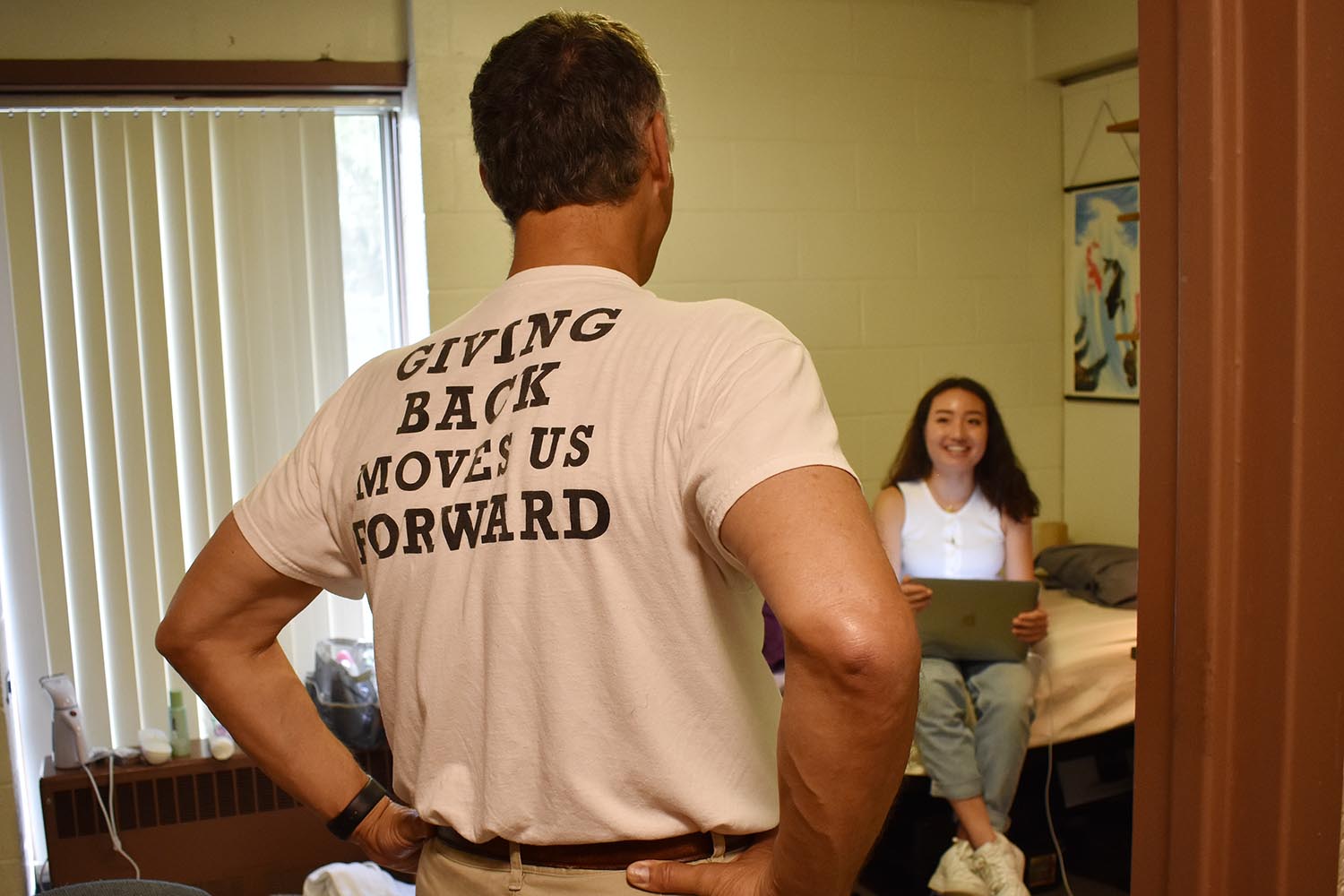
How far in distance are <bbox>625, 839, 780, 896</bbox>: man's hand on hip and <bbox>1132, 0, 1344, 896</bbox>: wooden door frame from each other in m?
0.39

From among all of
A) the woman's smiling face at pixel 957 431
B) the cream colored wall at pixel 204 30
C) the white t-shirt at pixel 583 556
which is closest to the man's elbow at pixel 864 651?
the white t-shirt at pixel 583 556

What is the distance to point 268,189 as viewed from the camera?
3445 millimetres

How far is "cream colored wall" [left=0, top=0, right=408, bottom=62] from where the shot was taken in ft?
10.8

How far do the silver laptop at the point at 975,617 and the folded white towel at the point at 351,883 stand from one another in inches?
58.2

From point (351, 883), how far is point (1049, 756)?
5.87ft

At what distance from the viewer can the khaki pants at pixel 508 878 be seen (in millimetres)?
1020

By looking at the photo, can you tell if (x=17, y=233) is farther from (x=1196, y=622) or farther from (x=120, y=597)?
(x=1196, y=622)

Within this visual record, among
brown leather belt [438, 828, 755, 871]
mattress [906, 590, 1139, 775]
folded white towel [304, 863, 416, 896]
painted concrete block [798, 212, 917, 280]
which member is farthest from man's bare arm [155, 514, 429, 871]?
painted concrete block [798, 212, 917, 280]

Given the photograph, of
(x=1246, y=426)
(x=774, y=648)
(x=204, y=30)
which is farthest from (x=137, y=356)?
(x=1246, y=426)

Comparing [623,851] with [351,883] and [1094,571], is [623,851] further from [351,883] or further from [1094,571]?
[1094,571]

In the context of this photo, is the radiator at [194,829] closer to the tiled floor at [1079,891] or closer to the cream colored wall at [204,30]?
the tiled floor at [1079,891]

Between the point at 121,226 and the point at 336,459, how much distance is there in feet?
8.44

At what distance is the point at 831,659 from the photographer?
0.84m

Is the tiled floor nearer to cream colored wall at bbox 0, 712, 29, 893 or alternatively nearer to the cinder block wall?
the cinder block wall
